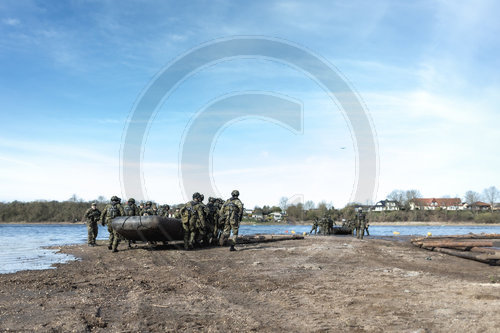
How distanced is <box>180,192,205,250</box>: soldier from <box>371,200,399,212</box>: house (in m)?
109

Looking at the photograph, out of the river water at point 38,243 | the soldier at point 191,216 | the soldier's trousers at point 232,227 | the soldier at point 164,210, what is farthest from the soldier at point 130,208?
the soldier at point 164,210

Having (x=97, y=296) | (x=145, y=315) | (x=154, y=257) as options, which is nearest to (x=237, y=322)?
(x=145, y=315)

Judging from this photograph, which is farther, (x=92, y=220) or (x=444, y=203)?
(x=444, y=203)

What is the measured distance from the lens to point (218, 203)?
61.5ft

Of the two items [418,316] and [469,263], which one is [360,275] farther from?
[469,263]

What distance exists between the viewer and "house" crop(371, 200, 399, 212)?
120194 millimetres

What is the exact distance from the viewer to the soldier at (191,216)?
595 inches

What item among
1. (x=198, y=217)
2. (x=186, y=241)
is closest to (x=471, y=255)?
(x=198, y=217)

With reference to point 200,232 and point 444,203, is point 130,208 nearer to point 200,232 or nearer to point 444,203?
point 200,232

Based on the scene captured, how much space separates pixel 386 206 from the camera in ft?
429

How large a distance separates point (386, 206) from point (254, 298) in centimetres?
13322

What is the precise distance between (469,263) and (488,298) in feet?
21.6

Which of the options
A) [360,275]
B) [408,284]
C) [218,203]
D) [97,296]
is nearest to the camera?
[97,296]

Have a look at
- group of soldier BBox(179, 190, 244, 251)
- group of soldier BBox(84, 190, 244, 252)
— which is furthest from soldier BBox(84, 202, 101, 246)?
group of soldier BBox(179, 190, 244, 251)
